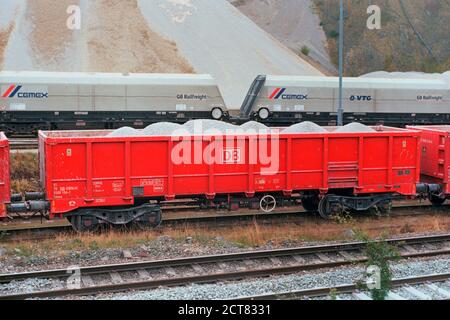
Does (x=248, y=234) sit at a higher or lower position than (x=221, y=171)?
lower

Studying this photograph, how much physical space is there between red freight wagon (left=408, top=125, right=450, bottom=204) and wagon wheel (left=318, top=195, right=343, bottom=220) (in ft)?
10.1

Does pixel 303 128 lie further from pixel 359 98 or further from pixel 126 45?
pixel 126 45

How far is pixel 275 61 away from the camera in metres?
54.7

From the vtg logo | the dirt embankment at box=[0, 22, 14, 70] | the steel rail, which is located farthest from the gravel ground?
the dirt embankment at box=[0, 22, 14, 70]

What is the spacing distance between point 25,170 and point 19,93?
28.3 feet

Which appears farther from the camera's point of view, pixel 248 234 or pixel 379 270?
pixel 248 234

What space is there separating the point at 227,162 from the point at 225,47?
39.7m

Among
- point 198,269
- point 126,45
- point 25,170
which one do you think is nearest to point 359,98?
point 25,170

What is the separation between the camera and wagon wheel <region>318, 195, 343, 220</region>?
16366 millimetres

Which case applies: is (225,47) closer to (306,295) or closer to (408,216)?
(408,216)

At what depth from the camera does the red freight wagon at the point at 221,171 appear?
555 inches

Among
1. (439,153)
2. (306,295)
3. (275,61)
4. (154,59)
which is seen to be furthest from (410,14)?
(306,295)

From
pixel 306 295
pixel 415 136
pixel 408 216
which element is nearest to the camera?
pixel 306 295

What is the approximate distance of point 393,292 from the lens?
990cm
